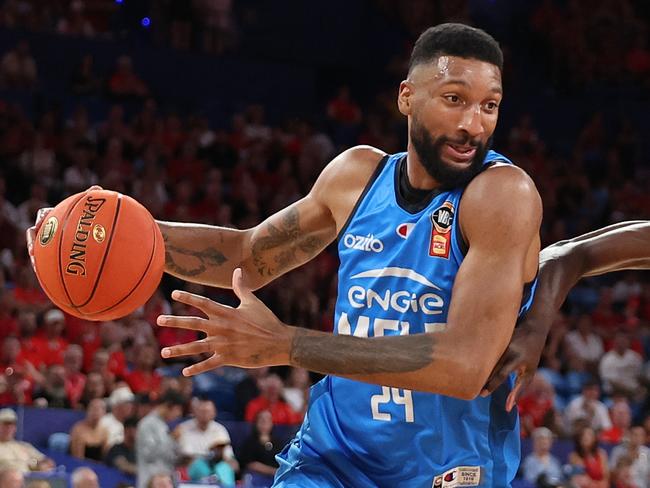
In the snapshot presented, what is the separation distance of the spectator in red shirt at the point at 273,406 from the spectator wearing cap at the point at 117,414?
138 cm

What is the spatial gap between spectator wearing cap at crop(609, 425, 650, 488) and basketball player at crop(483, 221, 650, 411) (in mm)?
7954

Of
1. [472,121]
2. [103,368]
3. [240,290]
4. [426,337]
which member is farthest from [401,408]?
[103,368]

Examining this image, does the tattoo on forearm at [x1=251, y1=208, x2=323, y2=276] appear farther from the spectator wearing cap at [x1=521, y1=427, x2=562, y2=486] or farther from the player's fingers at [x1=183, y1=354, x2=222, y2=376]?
the spectator wearing cap at [x1=521, y1=427, x2=562, y2=486]

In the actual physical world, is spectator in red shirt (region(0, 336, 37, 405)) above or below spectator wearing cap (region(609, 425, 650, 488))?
above

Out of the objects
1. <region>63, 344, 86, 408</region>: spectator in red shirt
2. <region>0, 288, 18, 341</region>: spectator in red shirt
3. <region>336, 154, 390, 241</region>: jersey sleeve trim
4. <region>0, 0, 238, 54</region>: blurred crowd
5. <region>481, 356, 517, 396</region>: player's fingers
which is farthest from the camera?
<region>0, 0, 238, 54</region>: blurred crowd

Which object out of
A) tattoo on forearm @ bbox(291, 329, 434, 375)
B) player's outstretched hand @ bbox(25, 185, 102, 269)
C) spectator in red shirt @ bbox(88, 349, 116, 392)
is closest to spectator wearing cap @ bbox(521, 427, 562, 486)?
spectator in red shirt @ bbox(88, 349, 116, 392)

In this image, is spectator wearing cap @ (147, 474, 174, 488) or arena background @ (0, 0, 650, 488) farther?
arena background @ (0, 0, 650, 488)

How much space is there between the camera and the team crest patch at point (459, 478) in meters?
3.62

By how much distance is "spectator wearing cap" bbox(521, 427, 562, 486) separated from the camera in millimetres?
11508

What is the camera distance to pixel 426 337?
131 inches

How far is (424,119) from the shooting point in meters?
3.82

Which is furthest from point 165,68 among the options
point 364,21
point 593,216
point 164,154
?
point 593,216

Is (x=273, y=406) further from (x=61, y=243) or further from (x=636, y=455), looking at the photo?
(x=61, y=243)

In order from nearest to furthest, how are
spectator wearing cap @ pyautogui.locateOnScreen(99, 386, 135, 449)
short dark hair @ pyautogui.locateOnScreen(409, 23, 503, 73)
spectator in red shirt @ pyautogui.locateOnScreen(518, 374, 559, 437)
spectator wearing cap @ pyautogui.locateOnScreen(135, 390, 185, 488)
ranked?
short dark hair @ pyautogui.locateOnScreen(409, 23, 503, 73) < spectator wearing cap @ pyautogui.locateOnScreen(135, 390, 185, 488) < spectator wearing cap @ pyautogui.locateOnScreen(99, 386, 135, 449) < spectator in red shirt @ pyautogui.locateOnScreen(518, 374, 559, 437)
